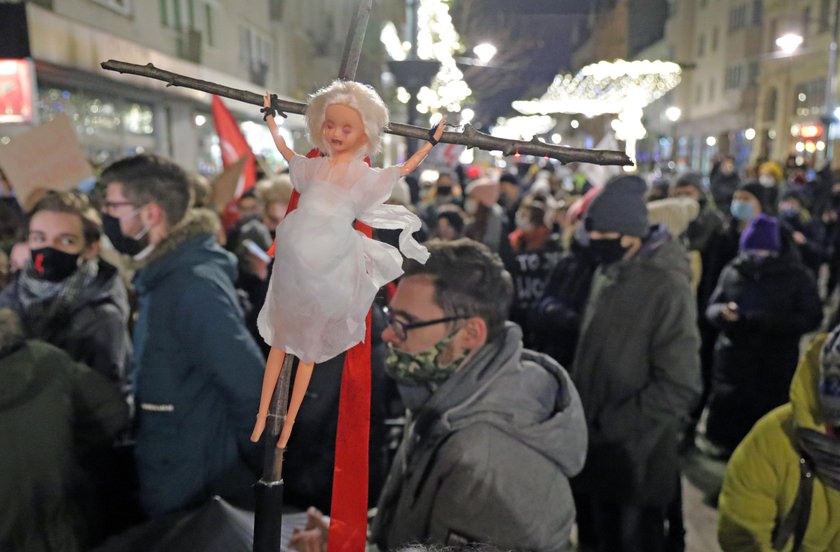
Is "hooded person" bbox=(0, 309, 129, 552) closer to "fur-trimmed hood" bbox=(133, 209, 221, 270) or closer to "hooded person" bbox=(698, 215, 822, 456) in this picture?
"fur-trimmed hood" bbox=(133, 209, 221, 270)

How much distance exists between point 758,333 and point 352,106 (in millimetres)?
4507

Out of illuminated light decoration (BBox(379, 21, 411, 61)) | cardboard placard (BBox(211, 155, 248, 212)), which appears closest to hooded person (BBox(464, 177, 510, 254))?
cardboard placard (BBox(211, 155, 248, 212))

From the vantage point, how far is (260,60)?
11.3 metres

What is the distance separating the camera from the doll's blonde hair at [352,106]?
73 centimetres

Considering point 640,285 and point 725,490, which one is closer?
point 725,490

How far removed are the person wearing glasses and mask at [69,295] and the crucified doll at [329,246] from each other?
2335 mm

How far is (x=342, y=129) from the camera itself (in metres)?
0.74

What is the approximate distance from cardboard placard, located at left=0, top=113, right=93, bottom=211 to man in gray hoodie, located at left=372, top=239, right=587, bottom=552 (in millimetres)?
2066

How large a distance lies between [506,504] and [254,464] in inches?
39.9

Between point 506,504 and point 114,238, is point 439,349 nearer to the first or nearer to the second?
point 506,504

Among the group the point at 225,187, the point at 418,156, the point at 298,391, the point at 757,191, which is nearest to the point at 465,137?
the point at 418,156

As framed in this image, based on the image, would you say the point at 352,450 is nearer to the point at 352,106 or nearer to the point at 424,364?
the point at 352,106

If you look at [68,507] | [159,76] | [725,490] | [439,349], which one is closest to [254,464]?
[68,507]

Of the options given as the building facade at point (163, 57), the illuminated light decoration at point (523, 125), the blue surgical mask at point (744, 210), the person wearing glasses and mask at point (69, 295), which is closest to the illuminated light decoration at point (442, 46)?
the building facade at point (163, 57)
